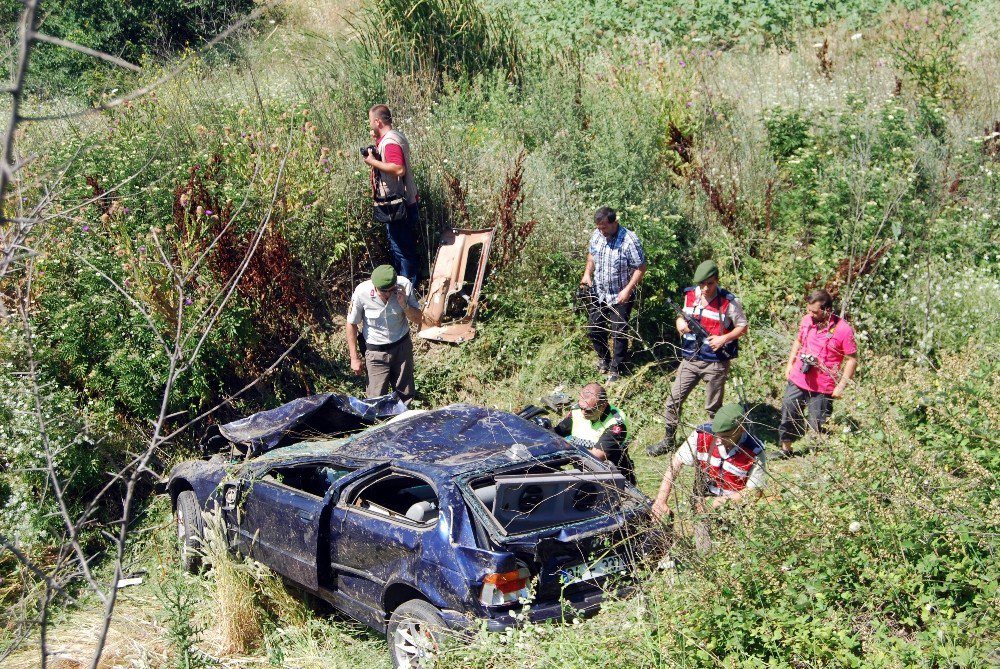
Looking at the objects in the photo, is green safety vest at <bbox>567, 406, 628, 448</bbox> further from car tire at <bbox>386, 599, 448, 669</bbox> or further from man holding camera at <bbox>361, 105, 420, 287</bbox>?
man holding camera at <bbox>361, 105, 420, 287</bbox>

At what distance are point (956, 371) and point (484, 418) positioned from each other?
3184 millimetres

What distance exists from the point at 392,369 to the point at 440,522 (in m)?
3.63

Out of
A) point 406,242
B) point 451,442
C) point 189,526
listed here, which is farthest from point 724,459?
point 406,242

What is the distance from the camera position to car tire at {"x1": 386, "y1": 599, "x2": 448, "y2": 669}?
5.45 m

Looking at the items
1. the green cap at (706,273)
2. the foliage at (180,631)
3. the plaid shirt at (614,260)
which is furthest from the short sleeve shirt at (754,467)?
the foliage at (180,631)

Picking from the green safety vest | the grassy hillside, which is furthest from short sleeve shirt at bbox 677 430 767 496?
the green safety vest

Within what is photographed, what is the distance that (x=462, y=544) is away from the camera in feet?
17.7

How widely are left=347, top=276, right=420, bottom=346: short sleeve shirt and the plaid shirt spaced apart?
1.86 m

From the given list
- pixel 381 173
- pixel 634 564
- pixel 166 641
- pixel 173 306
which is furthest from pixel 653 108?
pixel 166 641

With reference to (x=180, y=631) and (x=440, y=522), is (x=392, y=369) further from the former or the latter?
(x=180, y=631)

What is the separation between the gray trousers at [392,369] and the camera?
29.4 ft

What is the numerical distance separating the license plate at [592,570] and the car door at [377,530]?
2.74 ft

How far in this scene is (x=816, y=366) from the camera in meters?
7.35

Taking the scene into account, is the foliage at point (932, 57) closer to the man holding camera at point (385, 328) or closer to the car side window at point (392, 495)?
the man holding camera at point (385, 328)
